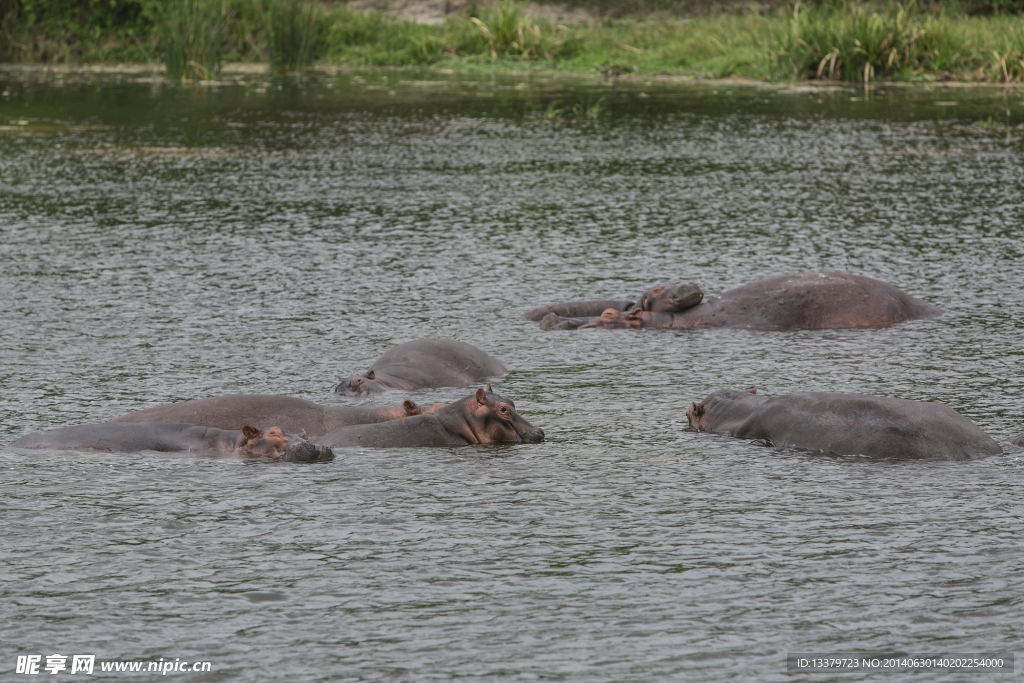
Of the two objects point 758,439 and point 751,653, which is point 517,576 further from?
point 758,439

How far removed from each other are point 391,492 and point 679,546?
1.35 m

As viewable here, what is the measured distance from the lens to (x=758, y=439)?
6.49m

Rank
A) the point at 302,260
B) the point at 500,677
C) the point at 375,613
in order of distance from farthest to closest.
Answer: the point at 302,260 < the point at 375,613 < the point at 500,677

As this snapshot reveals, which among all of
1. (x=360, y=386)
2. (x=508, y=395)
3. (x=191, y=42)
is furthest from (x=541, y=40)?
(x=360, y=386)

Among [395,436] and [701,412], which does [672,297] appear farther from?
[395,436]

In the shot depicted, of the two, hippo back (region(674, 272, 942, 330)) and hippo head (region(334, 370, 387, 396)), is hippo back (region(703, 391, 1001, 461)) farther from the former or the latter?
hippo back (region(674, 272, 942, 330))

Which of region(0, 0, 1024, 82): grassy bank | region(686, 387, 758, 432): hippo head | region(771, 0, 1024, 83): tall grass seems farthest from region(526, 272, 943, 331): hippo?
region(0, 0, 1024, 82): grassy bank

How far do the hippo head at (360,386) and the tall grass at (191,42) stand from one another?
21495 millimetres

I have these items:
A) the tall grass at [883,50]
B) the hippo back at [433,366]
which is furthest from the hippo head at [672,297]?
the tall grass at [883,50]

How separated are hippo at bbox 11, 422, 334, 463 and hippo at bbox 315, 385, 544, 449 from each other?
263 millimetres

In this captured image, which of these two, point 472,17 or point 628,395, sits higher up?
point 472,17

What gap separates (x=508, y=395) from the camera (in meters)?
7.57

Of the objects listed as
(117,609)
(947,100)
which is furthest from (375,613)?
(947,100)

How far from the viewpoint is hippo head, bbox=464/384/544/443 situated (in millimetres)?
6480
